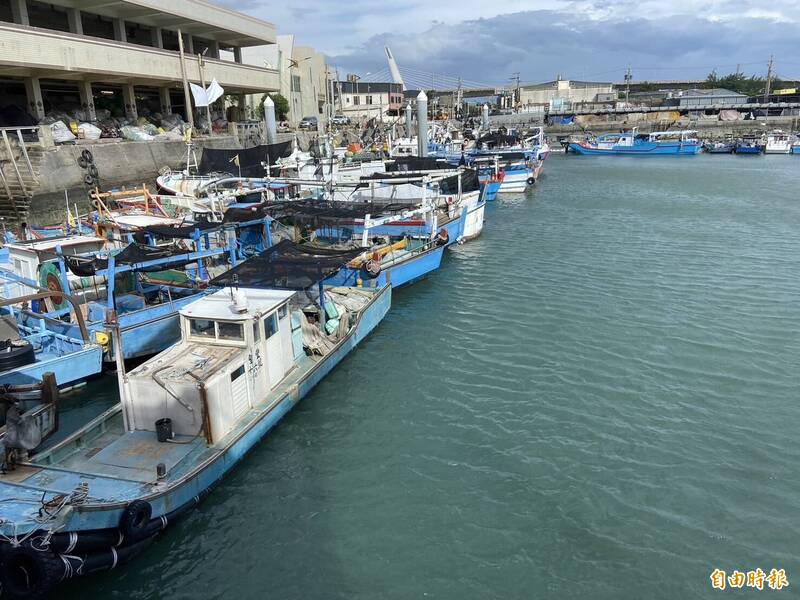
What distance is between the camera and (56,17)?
41156 mm

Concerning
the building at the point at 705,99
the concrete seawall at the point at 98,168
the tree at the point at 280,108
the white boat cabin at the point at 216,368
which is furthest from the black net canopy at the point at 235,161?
the building at the point at 705,99

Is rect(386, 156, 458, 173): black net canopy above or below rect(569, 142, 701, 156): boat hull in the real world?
below

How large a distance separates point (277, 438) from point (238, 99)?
5890 centimetres

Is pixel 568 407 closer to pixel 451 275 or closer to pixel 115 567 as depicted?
pixel 115 567

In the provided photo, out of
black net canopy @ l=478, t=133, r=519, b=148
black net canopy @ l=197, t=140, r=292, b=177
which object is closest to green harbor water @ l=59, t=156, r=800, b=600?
black net canopy @ l=197, t=140, r=292, b=177

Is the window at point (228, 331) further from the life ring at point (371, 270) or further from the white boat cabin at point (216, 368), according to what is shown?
the life ring at point (371, 270)

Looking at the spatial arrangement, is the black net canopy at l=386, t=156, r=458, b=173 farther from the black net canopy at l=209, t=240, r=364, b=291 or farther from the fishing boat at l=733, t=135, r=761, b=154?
the fishing boat at l=733, t=135, r=761, b=154

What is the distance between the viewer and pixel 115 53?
128 feet

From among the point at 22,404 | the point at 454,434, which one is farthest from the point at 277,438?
the point at 22,404

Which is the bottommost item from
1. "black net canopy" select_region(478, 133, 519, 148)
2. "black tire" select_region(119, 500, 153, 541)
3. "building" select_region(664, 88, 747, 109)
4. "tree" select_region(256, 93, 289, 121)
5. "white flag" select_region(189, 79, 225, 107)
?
"black tire" select_region(119, 500, 153, 541)

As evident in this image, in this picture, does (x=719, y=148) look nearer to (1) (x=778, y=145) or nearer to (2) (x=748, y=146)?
(2) (x=748, y=146)

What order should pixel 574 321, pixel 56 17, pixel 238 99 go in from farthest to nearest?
pixel 238 99 < pixel 56 17 < pixel 574 321

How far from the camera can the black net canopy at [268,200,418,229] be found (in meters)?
21.3

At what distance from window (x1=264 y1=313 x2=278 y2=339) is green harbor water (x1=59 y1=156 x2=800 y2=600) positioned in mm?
2442
